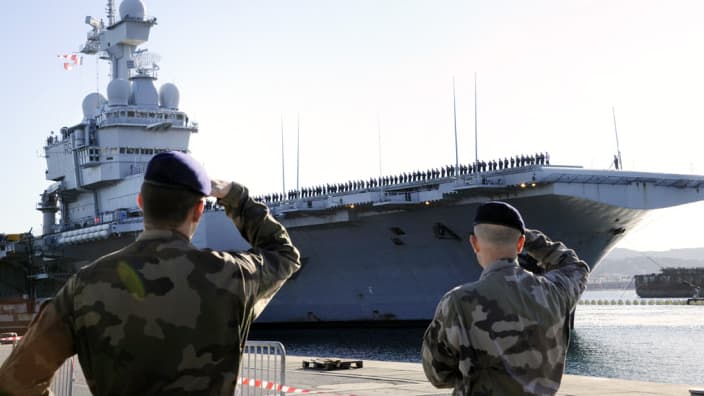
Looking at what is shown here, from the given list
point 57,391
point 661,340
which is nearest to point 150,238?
point 57,391

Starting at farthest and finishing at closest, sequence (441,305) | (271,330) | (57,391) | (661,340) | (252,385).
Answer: (271,330) → (661,340) → (57,391) → (252,385) → (441,305)

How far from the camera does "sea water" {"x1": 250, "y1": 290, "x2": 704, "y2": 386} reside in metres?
Answer: 21.6

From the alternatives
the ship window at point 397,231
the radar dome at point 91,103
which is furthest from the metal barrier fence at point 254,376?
the radar dome at point 91,103

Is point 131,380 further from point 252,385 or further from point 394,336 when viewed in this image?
point 394,336

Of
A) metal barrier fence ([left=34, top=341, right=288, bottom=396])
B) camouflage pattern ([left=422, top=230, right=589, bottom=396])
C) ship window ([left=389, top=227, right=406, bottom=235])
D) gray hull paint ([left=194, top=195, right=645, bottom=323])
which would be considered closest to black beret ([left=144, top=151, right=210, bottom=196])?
camouflage pattern ([left=422, top=230, right=589, bottom=396])

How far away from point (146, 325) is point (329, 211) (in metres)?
29.2

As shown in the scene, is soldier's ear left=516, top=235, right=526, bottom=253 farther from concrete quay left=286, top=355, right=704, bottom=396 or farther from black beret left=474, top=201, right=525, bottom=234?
concrete quay left=286, top=355, right=704, bottom=396

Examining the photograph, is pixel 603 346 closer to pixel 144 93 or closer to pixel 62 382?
pixel 62 382

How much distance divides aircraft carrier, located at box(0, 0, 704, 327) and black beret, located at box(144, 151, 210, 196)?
78.7 feet

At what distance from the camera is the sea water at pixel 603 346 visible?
21.6 metres

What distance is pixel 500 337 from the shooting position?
3.37 metres

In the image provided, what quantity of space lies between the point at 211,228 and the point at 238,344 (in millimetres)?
32924

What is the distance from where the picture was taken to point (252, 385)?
28.2 ft

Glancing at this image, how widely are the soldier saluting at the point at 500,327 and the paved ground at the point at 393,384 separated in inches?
210
